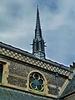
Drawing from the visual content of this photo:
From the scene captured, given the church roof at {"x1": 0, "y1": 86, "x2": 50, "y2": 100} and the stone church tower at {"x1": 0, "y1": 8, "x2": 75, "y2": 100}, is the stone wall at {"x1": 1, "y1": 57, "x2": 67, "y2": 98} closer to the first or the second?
the stone church tower at {"x1": 0, "y1": 8, "x2": 75, "y2": 100}

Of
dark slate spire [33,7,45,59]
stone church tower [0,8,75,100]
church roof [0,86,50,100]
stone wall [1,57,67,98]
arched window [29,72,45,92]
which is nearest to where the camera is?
church roof [0,86,50,100]

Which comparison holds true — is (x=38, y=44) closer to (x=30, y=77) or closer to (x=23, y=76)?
(x=30, y=77)

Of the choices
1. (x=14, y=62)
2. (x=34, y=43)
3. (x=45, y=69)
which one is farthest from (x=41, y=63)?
(x=34, y=43)

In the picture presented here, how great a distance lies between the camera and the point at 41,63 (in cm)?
1282

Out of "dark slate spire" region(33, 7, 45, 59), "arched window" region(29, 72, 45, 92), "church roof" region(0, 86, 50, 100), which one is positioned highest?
"dark slate spire" region(33, 7, 45, 59)

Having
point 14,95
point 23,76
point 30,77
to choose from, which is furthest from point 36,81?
point 14,95

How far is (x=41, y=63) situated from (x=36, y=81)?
5.01 feet

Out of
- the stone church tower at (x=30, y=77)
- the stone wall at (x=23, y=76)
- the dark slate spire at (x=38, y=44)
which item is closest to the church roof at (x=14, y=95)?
the stone church tower at (x=30, y=77)

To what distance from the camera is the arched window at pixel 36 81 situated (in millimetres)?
11686

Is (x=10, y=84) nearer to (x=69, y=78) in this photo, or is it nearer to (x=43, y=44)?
(x=69, y=78)

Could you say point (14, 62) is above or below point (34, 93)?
above

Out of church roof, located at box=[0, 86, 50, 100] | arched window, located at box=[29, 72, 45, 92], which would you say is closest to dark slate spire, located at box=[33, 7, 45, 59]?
arched window, located at box=[29, 72, 45, 92]

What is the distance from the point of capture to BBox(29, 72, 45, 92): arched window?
38.3ft

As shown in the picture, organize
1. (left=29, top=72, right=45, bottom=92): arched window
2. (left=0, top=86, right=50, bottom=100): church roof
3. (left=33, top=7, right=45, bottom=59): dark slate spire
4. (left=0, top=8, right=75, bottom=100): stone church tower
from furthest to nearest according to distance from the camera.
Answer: (left=33, top=7, right=45, bottom=59): dark slate spire < (left=29, top=72, right=45, bottom=92): arched window < (left=0, top=8, right=75, bottom=100): stone church tower < (left=0, top=86, right=50, bottom=100): church roof
